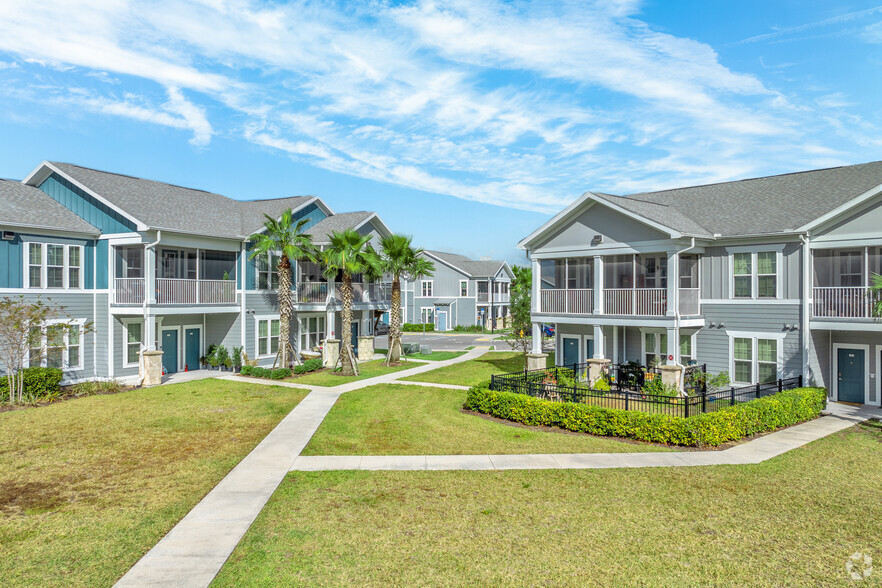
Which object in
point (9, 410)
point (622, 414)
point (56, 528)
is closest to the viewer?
point (56, 528)

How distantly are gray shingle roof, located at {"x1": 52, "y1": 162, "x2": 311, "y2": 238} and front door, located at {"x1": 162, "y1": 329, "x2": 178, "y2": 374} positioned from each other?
5.16 metres

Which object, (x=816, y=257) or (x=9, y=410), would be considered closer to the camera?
(x=9, y=410)

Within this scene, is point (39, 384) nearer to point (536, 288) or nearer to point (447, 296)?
point (536, 288)

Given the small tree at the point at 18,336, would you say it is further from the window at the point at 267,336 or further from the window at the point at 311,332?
the window at the point at 311,332

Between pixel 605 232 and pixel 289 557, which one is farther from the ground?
pixel 605 232

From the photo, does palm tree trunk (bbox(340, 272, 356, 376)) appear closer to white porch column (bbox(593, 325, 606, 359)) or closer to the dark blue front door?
the dark blue front door

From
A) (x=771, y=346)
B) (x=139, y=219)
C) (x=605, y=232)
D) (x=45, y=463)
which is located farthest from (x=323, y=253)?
(x=771, y=346)

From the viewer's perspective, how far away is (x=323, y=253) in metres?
27.5

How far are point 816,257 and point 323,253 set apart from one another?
2050 cm

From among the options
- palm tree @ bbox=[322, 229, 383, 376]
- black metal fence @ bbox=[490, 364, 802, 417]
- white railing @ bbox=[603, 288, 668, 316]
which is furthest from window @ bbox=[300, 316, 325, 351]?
white railing @ bbox=[603, 288, 668, 316]

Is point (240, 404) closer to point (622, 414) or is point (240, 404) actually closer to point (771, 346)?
point (622, 414)

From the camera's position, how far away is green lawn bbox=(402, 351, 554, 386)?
80.5 feet

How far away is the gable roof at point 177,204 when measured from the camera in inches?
905

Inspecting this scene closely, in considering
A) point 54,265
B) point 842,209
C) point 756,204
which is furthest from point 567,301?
point 54,265
